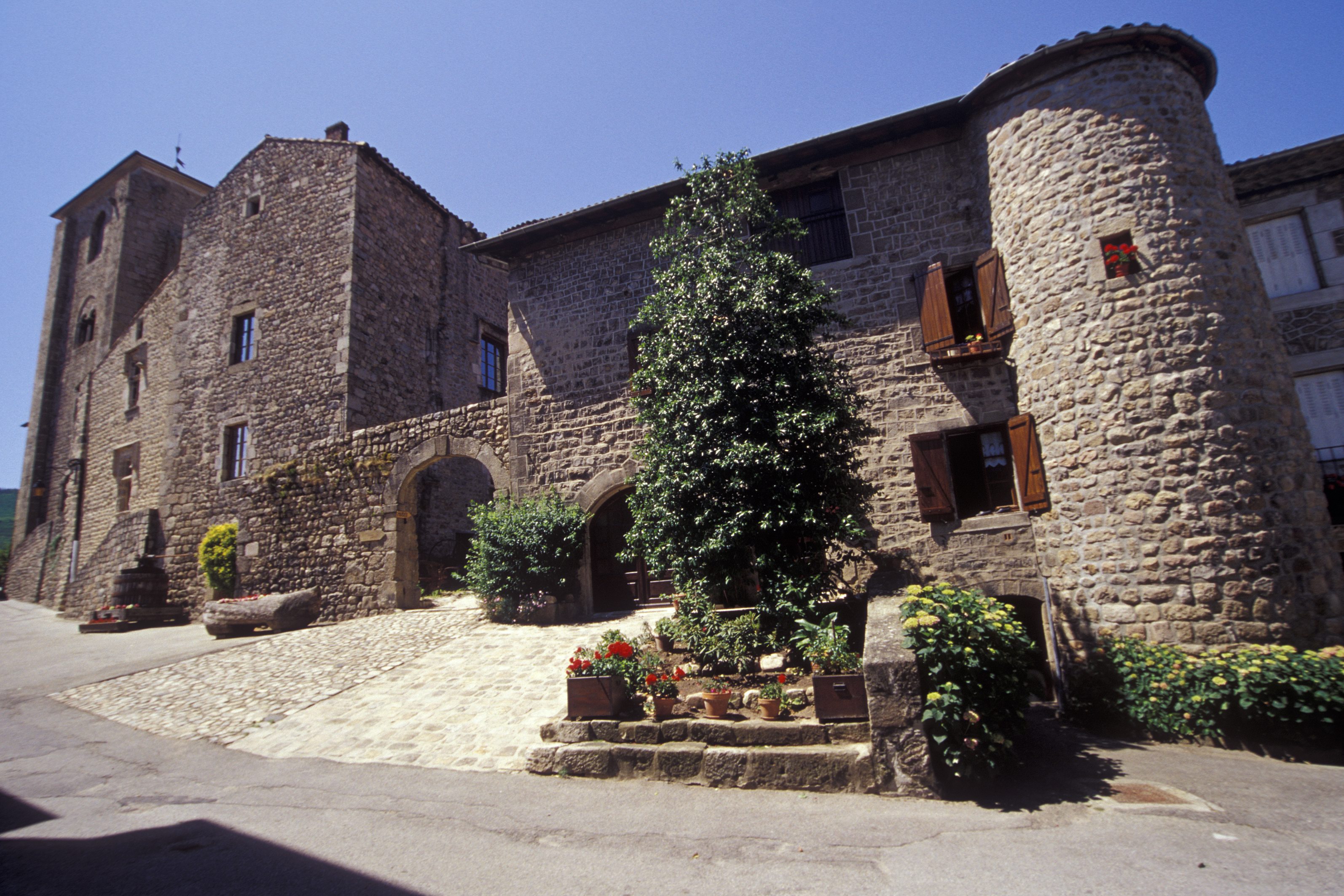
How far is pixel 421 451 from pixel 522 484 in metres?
2.36

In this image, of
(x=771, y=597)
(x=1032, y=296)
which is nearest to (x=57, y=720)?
(x=771, y=597)

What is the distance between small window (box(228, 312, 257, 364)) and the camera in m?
15.9

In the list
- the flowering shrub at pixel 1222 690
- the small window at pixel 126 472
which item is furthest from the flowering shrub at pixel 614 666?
the small window at pixel 126 472

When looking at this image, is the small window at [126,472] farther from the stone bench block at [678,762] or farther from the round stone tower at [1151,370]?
the round stone tower at [1151,370]

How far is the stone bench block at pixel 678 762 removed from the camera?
16.3 feet

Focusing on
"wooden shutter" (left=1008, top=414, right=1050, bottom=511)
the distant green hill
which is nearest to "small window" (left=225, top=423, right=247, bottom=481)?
"wooden shutter" (left=1008, top=414, right=1050, bottom=511)

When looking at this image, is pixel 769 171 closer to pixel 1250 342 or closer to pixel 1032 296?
pixel 1032 296

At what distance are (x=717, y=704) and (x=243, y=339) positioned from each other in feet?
53.4

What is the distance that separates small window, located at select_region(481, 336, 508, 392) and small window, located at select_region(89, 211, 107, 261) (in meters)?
17.4

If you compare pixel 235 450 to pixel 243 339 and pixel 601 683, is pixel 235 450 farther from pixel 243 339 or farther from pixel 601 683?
pixel 601 683

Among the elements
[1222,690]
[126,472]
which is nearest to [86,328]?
[126,472]

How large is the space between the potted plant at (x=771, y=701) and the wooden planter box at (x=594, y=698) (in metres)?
1.21

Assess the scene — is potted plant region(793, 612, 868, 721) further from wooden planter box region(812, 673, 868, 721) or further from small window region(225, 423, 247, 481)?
small window region(225, 423, 247, 481)

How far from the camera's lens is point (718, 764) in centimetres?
487
